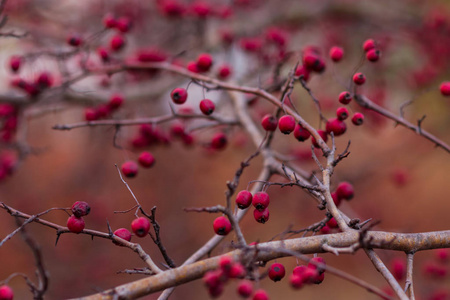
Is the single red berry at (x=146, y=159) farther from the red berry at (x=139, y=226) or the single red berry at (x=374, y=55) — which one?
the single red berry at (x=374, y=55)

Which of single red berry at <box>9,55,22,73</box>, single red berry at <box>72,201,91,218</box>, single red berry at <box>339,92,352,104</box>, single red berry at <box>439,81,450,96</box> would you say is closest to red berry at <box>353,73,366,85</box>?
single red berry at <box>339,92,352,104</box>

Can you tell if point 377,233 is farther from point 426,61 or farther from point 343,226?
point 426,61

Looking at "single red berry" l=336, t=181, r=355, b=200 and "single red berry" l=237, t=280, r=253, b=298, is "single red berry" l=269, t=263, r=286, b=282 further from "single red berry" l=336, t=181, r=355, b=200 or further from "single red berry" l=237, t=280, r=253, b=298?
"single red berry" l=336, t=181, r=355, b=200

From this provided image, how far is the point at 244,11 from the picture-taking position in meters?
5.84

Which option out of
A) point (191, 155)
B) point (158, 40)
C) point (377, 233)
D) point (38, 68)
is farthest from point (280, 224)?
point (377, 233)

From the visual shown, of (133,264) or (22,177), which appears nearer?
(133,264)

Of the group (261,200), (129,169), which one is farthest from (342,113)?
(129,169)

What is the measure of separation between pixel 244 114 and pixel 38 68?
1.92m


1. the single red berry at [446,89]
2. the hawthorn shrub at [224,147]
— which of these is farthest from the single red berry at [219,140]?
the single red berry at [446,89]

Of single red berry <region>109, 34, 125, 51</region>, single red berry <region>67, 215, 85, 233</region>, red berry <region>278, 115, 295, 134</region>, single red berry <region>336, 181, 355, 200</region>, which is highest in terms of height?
single red berry <region>109, 34, 125, 51</region>

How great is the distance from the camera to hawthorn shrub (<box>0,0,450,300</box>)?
5.73 feet

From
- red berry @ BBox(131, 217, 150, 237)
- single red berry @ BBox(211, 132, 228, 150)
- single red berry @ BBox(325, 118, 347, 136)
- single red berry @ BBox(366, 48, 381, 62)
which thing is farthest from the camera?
single red berry @ BBox(211, 132, 228, 150)

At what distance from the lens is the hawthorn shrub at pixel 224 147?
1.75 meters

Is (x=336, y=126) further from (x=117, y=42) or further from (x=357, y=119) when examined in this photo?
(x=117, y=42)
